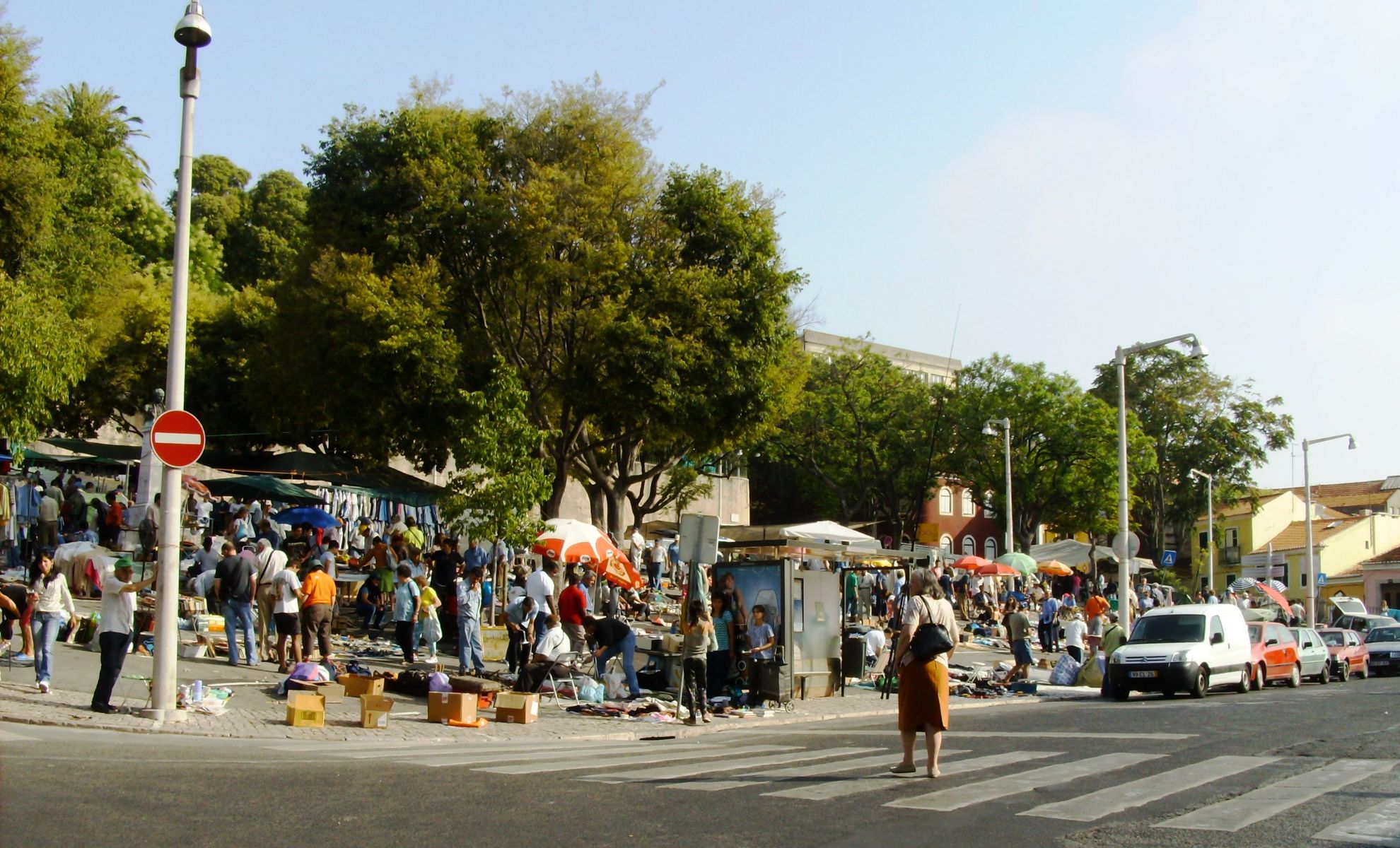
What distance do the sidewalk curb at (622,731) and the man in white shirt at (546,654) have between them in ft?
7.83

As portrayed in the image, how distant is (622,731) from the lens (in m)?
15.6

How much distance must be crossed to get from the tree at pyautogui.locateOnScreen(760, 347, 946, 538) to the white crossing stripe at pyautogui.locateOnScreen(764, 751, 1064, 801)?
49.5 meters

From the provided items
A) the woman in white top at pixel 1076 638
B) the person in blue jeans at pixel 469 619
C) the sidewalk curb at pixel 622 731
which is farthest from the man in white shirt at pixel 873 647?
the person in blue jeans at pixel 469 619

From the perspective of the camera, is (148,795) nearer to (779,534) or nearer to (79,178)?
(779,534)

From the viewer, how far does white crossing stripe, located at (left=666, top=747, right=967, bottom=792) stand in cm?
962

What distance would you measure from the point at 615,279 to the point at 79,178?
523 inches

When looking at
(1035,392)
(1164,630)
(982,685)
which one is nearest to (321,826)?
(982,685)

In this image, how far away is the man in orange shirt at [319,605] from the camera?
18938 millimetres

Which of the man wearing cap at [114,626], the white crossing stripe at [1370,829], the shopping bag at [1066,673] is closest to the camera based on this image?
the white crossing stripe at [1370,829]

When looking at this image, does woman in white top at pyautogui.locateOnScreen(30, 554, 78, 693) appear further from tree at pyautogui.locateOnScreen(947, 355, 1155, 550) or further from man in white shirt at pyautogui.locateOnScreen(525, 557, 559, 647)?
tree at pyautogui.locateOnScreen(947, 355, 1155, 550)

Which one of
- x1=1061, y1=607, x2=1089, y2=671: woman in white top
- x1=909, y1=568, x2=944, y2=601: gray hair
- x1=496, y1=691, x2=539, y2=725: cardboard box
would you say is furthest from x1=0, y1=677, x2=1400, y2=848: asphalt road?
x1=1061, y1=607, x2=1089, y2=671: woman in white top

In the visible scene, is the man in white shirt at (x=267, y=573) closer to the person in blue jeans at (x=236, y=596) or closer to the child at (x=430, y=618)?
the person in blue jeans at (x=236, y=596)

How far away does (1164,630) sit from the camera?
2352 cm

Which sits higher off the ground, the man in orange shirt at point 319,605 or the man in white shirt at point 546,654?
the man in orange shirt at point 319,605
